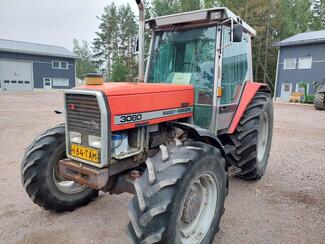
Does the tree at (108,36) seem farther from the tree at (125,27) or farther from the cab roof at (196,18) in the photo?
the cab roof at (196,18)

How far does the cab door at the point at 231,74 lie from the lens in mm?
3440

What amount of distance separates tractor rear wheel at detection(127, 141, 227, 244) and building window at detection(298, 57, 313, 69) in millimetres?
24994

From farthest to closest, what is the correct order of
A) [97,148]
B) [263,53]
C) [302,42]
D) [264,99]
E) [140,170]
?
[263,53]
[302,42]
[264,99]
[140,170]
[97,148]

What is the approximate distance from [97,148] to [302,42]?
2587cm

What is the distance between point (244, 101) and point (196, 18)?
145 centimetres

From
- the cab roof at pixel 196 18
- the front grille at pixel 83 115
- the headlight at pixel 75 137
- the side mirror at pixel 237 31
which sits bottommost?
the headlight at pixel 75 137

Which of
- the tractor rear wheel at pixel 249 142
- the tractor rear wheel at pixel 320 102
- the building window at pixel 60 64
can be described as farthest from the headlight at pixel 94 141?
the building window at pixel 60 64

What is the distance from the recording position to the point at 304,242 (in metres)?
2.75

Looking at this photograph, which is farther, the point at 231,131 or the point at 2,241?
the point at 231,131

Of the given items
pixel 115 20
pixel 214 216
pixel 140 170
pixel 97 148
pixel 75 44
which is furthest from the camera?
pixel 75 44

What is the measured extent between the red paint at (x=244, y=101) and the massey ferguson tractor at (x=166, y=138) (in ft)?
0.05

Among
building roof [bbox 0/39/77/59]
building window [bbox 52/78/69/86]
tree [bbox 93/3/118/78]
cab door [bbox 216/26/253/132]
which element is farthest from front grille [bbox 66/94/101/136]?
tree [bbox 93/3/118/78]

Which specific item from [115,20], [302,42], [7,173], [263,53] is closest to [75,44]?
[115,20]

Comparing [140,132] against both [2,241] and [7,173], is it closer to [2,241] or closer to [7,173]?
[2,241]
